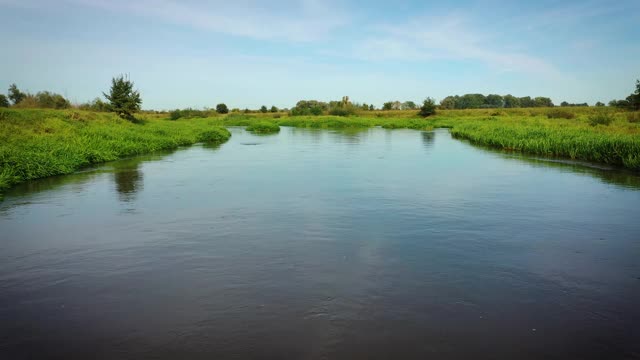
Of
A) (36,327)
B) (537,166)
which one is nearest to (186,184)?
(36,327)

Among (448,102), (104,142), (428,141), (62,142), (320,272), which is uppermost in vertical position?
(448,102)

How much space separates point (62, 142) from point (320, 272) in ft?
70.8

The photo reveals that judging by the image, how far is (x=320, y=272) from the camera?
8.69 meters

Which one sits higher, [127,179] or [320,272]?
[127,179]

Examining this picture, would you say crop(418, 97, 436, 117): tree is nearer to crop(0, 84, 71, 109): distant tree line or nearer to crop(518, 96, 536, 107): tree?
crop(0, 84, 71, 109): distant tree line

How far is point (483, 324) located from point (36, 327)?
6.08m

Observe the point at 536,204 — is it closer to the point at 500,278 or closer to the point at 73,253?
the point at 500,278

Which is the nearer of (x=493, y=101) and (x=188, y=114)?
(x=188, y=114)

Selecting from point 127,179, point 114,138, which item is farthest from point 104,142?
point 127,179

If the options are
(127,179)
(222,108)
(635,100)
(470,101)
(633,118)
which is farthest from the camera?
(470,101)

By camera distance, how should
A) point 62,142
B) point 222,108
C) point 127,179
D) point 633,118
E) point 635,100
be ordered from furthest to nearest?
point 222,108 → point 635,100 → point 633,118 → point 62,142 → point 127,179

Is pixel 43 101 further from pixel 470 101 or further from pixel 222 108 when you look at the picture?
pixel 470 101

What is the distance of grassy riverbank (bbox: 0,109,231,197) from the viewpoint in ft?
63.6

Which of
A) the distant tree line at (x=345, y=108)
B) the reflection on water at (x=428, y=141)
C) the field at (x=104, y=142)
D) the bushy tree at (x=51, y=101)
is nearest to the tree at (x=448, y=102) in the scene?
the distant tree line at (x=345, y=108)
